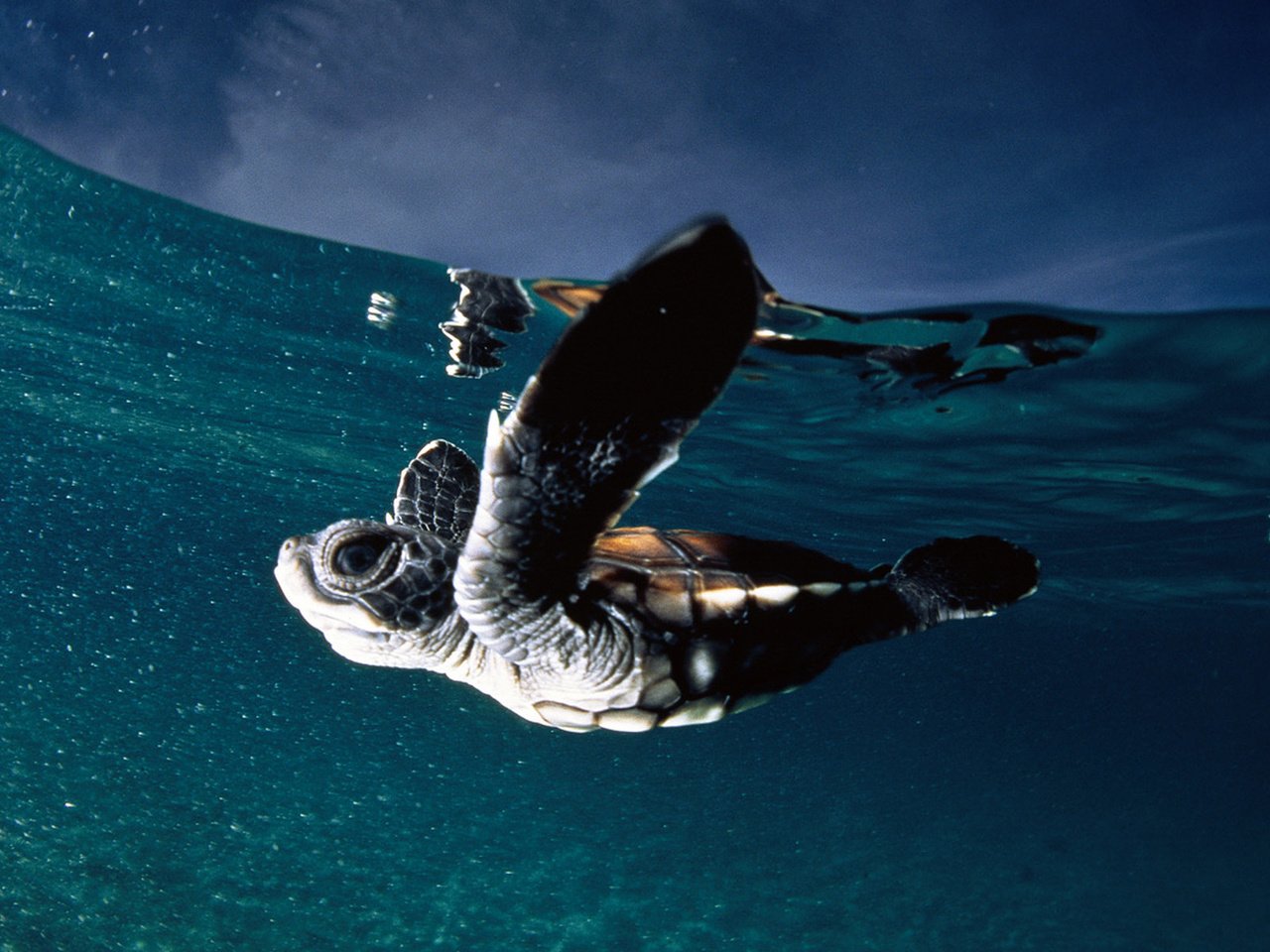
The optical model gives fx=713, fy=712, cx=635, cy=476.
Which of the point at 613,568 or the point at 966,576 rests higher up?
the point at 966,576

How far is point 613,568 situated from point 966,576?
2.69 meters

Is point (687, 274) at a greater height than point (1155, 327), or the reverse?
point (1155, 327)

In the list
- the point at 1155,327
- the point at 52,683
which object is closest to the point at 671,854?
the point at 1155,327

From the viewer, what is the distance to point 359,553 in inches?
131

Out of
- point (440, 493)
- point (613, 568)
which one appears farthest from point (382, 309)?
point (613, 568)

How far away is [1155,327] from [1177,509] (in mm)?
9405

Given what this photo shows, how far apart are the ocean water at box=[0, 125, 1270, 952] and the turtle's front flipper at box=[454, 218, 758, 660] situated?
5.20m

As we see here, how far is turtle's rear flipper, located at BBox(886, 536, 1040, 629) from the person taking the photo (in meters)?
4.86

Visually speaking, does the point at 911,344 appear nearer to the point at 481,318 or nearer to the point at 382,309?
the point at 481,318

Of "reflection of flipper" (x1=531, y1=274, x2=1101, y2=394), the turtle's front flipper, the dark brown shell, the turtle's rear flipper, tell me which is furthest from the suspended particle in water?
the turtle's front flipper

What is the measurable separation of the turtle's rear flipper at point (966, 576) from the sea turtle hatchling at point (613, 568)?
0.04 feet

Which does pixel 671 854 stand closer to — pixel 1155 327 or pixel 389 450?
pixel 389 450

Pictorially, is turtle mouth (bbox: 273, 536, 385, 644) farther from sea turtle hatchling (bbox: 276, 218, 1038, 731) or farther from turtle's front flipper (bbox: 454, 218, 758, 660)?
turtle's front flipper (bbox: 454, 218, 758, 660)

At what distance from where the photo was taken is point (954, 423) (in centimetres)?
1060
